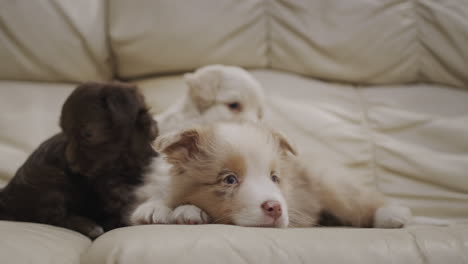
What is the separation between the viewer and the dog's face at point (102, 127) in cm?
188

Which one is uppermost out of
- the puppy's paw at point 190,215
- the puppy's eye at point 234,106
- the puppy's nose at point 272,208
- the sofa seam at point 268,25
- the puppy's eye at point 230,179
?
the sofa seam at point 268,25

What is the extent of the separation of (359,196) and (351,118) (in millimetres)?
→ 951

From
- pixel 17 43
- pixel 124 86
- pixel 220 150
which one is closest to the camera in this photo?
pixel 220 150

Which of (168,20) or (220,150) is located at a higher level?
(168,20)

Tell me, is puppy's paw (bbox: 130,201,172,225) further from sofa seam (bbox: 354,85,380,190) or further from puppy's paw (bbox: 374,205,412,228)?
sofa seam (bbox: 354,85,380,190)

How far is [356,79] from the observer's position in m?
3.05

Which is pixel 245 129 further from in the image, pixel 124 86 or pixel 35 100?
pixel 35 100

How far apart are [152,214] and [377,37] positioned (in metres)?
2.03

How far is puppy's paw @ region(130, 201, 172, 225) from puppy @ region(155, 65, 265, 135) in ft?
3.23

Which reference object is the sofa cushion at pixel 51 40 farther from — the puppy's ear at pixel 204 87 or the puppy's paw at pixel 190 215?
→ the puppy's paw at pixel 190 215

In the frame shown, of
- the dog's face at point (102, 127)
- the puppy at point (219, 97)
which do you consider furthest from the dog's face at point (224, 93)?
the dog's face at point (102, 127)

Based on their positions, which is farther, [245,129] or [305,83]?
[305,83]

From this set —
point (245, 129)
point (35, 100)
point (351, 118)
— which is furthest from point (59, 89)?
point (351, 118)

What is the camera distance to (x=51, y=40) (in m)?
2.80
